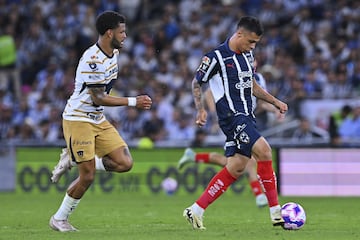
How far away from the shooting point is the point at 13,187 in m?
21.9

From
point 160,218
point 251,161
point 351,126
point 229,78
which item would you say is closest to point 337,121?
point 351,126

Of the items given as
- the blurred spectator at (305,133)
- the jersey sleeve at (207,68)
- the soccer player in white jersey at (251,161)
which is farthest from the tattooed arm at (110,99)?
the blurred spectator at (305,133)

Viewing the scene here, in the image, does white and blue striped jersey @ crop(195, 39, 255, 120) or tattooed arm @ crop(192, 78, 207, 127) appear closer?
tattooed arm @ crop(192, 78, 207, 127)

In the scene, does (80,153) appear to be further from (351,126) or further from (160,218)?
(351,126)

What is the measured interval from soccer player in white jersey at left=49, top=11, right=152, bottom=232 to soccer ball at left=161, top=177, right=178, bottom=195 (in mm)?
8809

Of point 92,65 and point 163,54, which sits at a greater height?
point 92,65

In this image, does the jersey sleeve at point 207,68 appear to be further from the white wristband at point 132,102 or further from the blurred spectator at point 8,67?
the blurred spectator at point 8,67

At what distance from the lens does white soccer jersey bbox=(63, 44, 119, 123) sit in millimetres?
11602

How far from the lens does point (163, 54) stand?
26672mm

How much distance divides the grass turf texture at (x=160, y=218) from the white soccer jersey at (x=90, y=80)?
1.36 meters

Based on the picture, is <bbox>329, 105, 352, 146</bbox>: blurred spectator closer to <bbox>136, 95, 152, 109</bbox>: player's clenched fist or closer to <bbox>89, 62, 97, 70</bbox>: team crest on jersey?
<bbox>136, 95, 152, 109</bbox>: player's clenched fist

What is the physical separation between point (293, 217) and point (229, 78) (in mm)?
1776

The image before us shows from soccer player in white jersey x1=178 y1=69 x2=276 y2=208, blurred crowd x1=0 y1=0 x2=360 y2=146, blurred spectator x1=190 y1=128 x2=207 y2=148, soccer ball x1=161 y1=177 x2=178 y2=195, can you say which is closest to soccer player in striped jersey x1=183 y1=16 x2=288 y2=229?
soccer player in white jersey x1=178 y1=69 x2=276 y2=208

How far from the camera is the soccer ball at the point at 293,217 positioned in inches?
461
